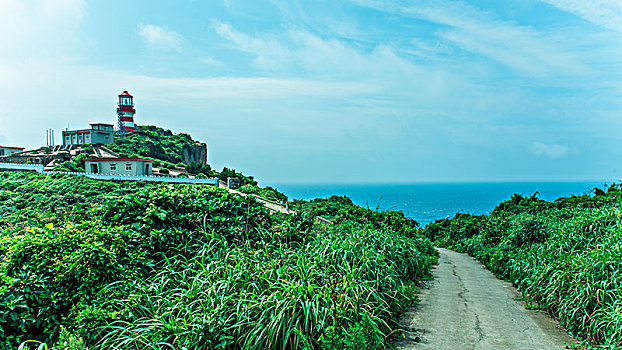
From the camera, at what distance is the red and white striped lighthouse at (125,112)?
7194 cm

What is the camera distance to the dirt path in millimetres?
4297

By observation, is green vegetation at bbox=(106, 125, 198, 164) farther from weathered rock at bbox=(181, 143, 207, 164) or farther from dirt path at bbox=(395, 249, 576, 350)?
dirt path at bbox=(395, 249, 576, 350)

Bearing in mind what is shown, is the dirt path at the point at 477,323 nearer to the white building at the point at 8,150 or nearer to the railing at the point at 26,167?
the railing at the point at 26,167

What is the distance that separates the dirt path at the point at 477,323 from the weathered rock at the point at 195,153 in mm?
70453

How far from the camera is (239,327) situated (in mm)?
3758

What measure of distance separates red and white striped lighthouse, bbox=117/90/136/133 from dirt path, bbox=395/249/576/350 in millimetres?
75927

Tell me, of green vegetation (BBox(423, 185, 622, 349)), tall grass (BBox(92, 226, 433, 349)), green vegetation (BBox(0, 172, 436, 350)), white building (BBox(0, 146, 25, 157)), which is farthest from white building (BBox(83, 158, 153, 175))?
tall grass (BBox(92, 226, 433, 349))

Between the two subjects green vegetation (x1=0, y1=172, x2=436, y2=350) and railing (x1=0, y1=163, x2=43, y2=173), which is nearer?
green vegetation (x1=0, y1=172, x2=436, y2=350)

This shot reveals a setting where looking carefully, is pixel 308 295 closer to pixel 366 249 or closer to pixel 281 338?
pixel 281 338

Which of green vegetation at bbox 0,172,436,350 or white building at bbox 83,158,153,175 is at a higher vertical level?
white building at bbox 83,158,153,175

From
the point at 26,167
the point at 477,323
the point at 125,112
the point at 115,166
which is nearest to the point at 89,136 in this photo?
the point at 125,112

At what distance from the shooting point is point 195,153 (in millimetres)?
77438

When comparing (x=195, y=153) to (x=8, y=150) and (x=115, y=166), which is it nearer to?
(x=8, y=150)

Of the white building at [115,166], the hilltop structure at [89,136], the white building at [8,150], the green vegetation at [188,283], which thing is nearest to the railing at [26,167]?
the white building at [115,166]
